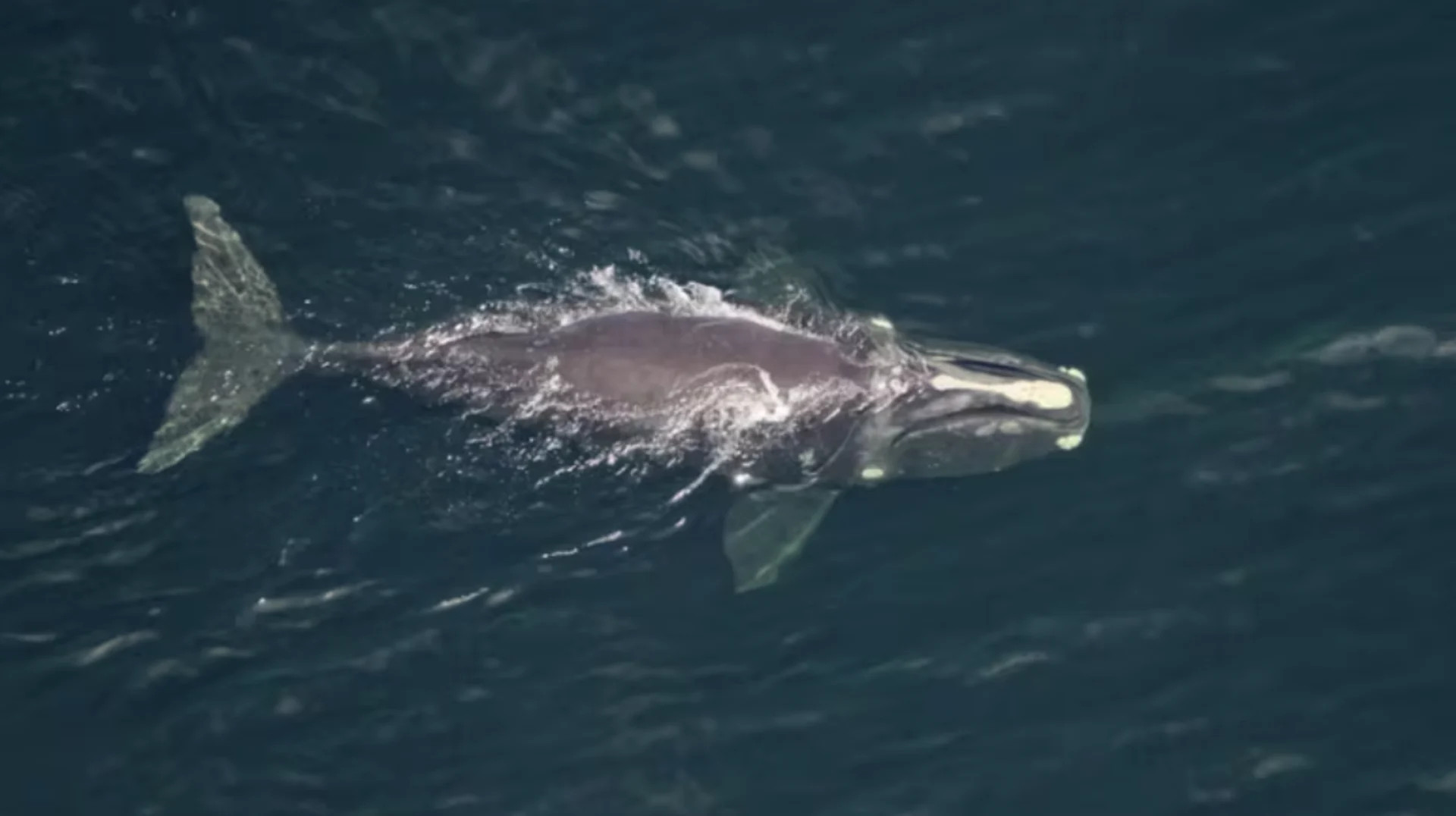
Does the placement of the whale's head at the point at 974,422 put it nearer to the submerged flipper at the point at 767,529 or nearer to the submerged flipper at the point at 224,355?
the submerged flipper at the point at 767,529

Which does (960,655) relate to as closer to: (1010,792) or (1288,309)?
(1010,792)

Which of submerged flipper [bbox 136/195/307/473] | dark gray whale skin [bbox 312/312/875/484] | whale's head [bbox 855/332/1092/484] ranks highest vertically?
submerged flipper [bbox 136/195/307/473]

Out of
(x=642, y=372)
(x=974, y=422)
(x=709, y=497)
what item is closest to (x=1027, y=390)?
(x=974, y=422)

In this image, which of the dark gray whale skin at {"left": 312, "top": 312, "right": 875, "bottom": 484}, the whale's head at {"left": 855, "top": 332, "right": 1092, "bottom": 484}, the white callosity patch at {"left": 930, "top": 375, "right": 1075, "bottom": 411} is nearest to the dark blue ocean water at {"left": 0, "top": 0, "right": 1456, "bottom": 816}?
the whale's head at {"left": 855, "top": 332, "right": 1092, "bottom": 484}

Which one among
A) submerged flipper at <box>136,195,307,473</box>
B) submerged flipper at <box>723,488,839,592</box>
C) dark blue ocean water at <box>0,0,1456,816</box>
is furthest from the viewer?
submerged flipper at <box>136,195,307,473</box>

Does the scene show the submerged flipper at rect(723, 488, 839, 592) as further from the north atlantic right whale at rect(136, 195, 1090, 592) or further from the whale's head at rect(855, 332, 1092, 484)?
the whale's head at rect(855, 332, 1092, 484)

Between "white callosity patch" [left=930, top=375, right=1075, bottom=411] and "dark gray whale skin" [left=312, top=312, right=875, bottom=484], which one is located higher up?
"dark gray whale skin" [left=312, top=312, right=875, bottom=484]

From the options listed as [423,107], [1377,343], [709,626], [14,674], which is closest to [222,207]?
[423,107]
